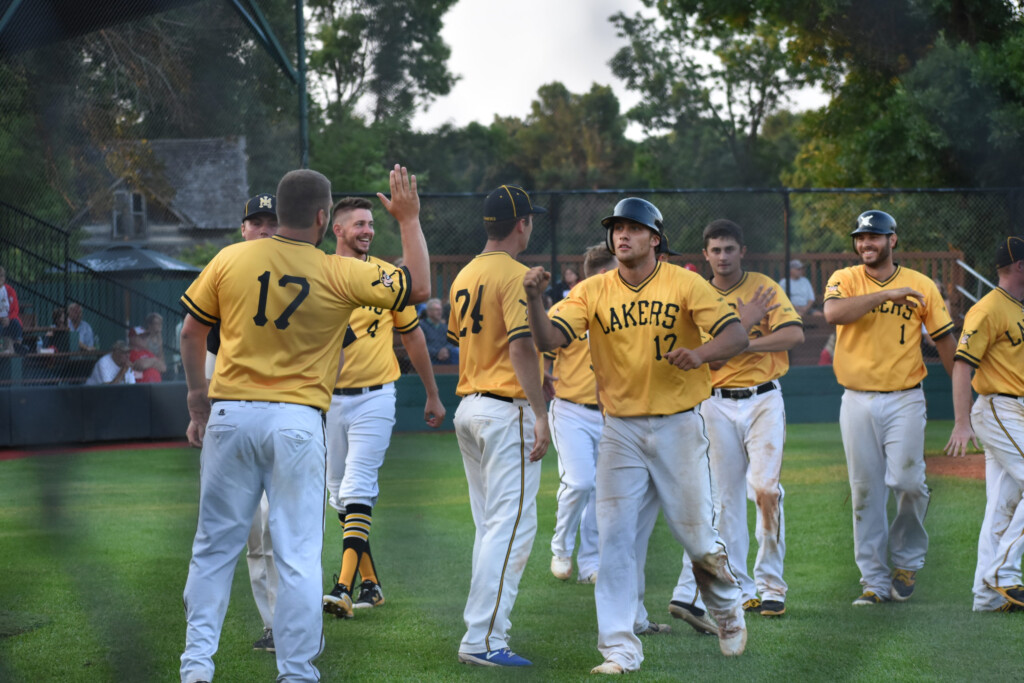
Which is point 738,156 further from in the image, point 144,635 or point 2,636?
point 2,636

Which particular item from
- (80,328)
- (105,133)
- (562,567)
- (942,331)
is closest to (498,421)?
(562,567)

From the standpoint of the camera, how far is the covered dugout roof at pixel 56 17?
186 cm

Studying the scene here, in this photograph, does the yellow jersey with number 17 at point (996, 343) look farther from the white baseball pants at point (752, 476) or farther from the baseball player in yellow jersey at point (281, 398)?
the baseball player in yellow jersey at point (281, 398)

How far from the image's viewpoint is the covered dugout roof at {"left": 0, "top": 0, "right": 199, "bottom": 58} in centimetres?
186

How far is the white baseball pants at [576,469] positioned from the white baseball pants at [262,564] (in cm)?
165

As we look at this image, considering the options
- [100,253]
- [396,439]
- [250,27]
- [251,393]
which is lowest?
[396,439]

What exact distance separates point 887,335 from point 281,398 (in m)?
2.83

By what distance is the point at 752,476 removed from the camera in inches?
177

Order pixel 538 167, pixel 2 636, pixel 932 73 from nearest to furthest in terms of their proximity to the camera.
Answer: pixel 538 167 → pixel 932 73 → pixel 2 636

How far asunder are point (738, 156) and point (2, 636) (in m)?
3.08

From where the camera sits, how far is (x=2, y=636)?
3820mm

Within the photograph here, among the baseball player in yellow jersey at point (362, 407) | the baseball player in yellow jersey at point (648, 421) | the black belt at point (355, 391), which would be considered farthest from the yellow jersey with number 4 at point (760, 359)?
the black belt at point (355, 391)

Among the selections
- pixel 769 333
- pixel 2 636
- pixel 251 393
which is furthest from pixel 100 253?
pixel 769 333

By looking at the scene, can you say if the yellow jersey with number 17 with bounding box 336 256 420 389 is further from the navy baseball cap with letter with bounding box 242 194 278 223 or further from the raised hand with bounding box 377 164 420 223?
the raised hand with bounding box 377 164 420 223
